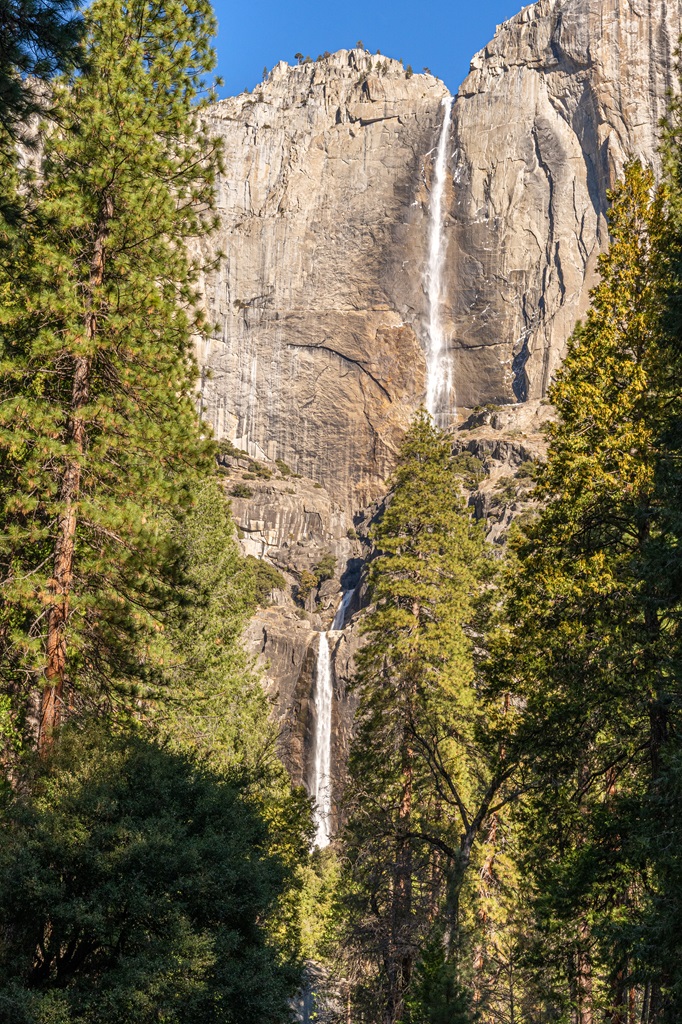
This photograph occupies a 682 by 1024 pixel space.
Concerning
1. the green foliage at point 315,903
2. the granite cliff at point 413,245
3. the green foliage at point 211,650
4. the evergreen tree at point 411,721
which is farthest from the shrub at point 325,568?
the evergreen tree at point 411,721

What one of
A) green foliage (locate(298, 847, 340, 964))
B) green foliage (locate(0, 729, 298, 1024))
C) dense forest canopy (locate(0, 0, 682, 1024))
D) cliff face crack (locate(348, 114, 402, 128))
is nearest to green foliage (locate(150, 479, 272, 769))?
dense forest canopy (locate(0, 0, 682, 1024))

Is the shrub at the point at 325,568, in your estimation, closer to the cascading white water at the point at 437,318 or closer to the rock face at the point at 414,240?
the rock face at the point at 414,240

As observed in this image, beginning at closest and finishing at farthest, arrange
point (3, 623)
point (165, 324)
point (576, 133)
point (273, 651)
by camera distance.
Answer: point (3, 623), point (165, 324), point (273, 651), point (576, 133)

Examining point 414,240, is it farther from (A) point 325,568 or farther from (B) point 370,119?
(A) point 325,568

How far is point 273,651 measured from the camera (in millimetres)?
64938

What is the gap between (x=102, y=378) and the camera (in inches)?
518

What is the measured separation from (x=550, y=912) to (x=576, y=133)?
10187 centimetres

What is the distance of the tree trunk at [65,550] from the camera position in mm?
11594

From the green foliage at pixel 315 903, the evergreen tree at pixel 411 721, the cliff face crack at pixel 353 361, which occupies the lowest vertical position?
the green foliage at pixel 315 903

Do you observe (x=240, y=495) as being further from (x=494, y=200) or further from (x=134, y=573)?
(x=134, y=573)

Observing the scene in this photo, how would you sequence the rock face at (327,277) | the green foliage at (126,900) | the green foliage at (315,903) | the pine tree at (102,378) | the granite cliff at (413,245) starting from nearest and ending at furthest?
the green foliage at (126,900)
the pine tree at (102,378)
the green foliage at (315,903)
the granite cliff at (413,245)
the rock face at (327,277)

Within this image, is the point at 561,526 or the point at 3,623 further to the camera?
the point at 561,526

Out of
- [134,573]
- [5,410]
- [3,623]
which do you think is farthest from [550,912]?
[5,410]

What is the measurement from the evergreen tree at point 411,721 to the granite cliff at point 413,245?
7274 cm
